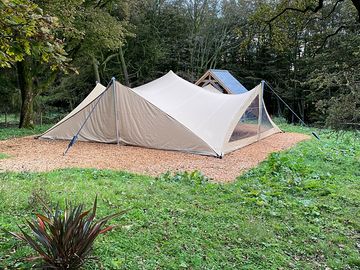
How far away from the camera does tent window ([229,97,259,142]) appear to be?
829 centimetres

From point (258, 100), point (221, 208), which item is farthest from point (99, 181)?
point (258, 100)

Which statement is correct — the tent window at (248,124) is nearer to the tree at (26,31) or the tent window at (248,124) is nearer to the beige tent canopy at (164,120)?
the beige tent canopy at (164,120)

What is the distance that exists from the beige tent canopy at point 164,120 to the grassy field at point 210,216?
2.26 m

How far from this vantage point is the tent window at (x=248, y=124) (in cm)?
829

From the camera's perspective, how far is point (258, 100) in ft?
32.0

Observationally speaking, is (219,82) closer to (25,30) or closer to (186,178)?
(186,178)

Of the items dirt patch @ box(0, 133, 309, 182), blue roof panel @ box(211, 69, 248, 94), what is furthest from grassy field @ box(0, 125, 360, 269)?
blue roof panel @ box(211, 69, 248, 94)

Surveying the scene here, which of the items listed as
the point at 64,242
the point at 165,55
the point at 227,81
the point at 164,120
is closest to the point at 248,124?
the point at 164,120

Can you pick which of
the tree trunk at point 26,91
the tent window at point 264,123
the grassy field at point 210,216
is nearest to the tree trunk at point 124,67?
the tree trunk at point 26,91

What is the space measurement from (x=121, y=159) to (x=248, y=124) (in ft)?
12.6

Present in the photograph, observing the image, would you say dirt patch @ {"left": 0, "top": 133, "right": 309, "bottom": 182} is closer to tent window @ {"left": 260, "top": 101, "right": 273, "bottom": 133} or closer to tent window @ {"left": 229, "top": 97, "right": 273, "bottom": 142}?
tent window @ {"left": 229, "top": 97, "right": 273, "bottom": 142}

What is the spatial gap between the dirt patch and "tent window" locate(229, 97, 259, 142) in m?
0.37

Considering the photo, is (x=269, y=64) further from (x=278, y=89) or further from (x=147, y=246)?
(x=147, y=246)

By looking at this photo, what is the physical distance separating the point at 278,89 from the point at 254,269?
→ 55.0 feet
